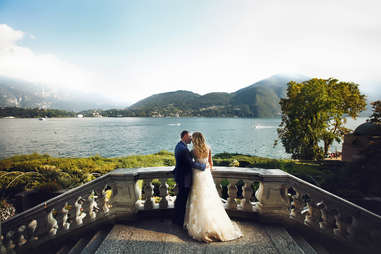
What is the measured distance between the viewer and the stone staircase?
11.3 ft

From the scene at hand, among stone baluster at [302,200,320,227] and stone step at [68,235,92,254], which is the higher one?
stone baluster at [302,200,320,227]

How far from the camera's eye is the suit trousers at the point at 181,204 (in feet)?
12.9

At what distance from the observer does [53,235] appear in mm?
3971

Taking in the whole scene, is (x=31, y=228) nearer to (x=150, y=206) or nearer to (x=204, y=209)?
(x=150, y=206)

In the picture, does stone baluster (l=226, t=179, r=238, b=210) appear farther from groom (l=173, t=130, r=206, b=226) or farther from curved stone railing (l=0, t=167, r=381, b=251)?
groom (l=173, t=130, r=206, b=226)

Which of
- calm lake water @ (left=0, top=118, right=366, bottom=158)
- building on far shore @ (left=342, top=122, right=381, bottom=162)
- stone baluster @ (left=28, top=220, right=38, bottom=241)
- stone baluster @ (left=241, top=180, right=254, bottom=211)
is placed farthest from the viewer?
calm lake water @ (left=0, top=118, right=366, bottom=158)

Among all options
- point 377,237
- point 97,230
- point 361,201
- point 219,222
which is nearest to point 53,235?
point 97,230

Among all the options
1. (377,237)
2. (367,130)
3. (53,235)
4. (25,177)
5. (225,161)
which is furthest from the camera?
(225,161)

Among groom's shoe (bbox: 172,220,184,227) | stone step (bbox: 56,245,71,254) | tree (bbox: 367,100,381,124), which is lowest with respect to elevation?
stone step (bbox: 56,245,71,254)

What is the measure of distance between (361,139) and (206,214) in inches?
622

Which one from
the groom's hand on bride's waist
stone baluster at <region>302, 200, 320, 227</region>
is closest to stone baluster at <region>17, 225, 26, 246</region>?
the groom's hand on bride's waist

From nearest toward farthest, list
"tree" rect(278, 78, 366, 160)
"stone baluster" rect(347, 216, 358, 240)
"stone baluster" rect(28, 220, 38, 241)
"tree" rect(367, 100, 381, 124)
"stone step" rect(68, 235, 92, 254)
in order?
"stone baluster" rect(347, 216, 358, 240) < "stone baluster" rect(28, 220, 38, 241) < "stone step" rect(68, 235, 92, 254) < "tree" rect(367, 100, 381, 124) < "tree" rect(278, 78, 366, 160)

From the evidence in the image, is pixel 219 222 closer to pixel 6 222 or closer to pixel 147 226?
pixel 147 226

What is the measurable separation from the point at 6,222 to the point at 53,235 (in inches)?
36.8
